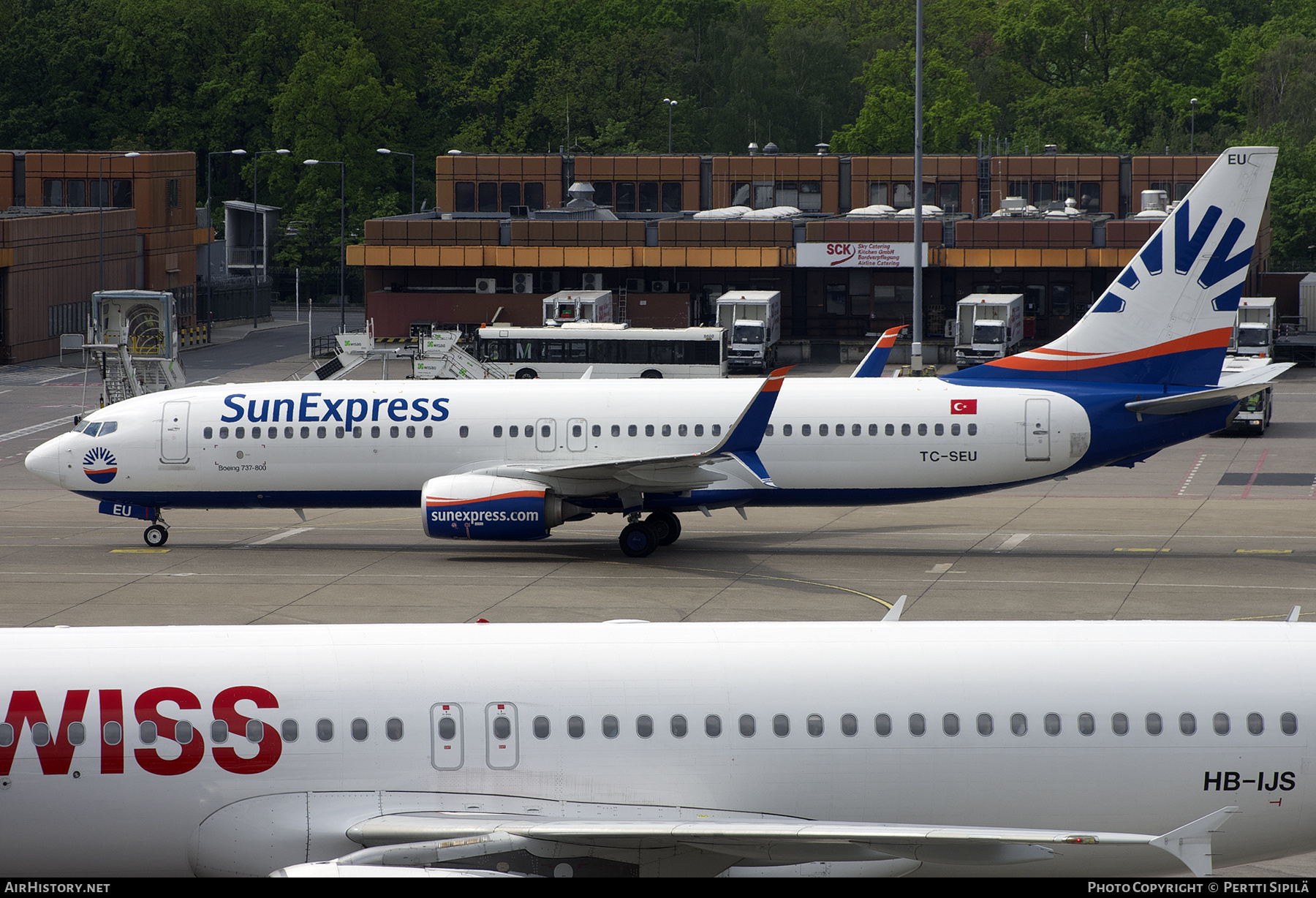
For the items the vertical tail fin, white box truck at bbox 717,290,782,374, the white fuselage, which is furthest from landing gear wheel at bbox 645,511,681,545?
white box truck at bbox 717,290,782,374

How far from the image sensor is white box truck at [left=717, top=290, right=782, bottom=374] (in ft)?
259

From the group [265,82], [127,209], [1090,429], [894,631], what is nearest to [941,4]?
[265,82]

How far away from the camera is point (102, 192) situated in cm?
9650

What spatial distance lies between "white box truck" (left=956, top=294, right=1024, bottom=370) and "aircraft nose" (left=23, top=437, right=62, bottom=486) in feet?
171

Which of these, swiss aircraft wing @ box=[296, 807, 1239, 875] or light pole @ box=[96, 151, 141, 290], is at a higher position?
light pole @ box=[96, 151, 141, 290]

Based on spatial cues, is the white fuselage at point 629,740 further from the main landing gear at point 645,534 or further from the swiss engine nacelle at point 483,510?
the main landing gear at point 645,534

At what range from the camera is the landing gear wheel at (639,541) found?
35.1 metres

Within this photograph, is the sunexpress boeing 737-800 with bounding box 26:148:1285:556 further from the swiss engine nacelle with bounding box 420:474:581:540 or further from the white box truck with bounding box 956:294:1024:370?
the white box truck with bounding box 956:294:1024:370

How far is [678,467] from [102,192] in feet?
242

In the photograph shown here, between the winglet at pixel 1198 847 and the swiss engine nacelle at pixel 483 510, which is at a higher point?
the winglet at pixel 1198 847

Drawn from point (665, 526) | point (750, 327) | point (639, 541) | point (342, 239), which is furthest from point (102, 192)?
point (639, 541)

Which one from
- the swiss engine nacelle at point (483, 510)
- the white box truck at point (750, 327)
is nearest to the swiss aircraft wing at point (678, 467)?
the swiss engine nacelle at point (483, 510)

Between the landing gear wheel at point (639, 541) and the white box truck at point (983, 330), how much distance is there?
46402 millimetres

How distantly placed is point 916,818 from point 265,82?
142m
